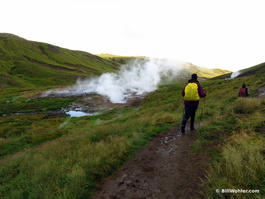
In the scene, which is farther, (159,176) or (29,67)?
(29,67)

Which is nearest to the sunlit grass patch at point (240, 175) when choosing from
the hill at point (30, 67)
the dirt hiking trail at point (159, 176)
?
the dirt hiking trail at point (159, 176)

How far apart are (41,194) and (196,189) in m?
4.30

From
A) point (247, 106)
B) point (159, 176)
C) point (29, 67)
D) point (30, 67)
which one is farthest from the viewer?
point (30, 67)

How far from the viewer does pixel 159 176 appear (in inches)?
179

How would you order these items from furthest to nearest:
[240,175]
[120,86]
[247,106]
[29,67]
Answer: [29,67]
[120,86]
[247,106]
[240,175]

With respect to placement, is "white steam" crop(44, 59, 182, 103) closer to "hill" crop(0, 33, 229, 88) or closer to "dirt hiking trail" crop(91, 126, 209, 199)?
"hill" crop(0, 33, 229, 88)

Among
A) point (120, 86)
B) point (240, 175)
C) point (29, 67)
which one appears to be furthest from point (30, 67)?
point (240, 175)

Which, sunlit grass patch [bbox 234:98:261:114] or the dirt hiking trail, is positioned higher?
sunlit grass patch [bbox 234:98:261:114]

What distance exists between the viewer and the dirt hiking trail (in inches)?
151

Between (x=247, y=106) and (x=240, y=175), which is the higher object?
(x=247, y=106)

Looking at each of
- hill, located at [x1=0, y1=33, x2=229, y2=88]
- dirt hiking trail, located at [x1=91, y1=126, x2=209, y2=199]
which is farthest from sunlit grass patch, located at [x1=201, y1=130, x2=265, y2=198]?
hill, located at [x1=0, y1=33, x2=229, y2=88]

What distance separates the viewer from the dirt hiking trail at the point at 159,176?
151 inches

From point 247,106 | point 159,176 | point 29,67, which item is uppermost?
point 29,67

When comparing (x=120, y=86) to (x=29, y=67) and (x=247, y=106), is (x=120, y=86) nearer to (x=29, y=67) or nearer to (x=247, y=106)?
(x=247, y=106)
